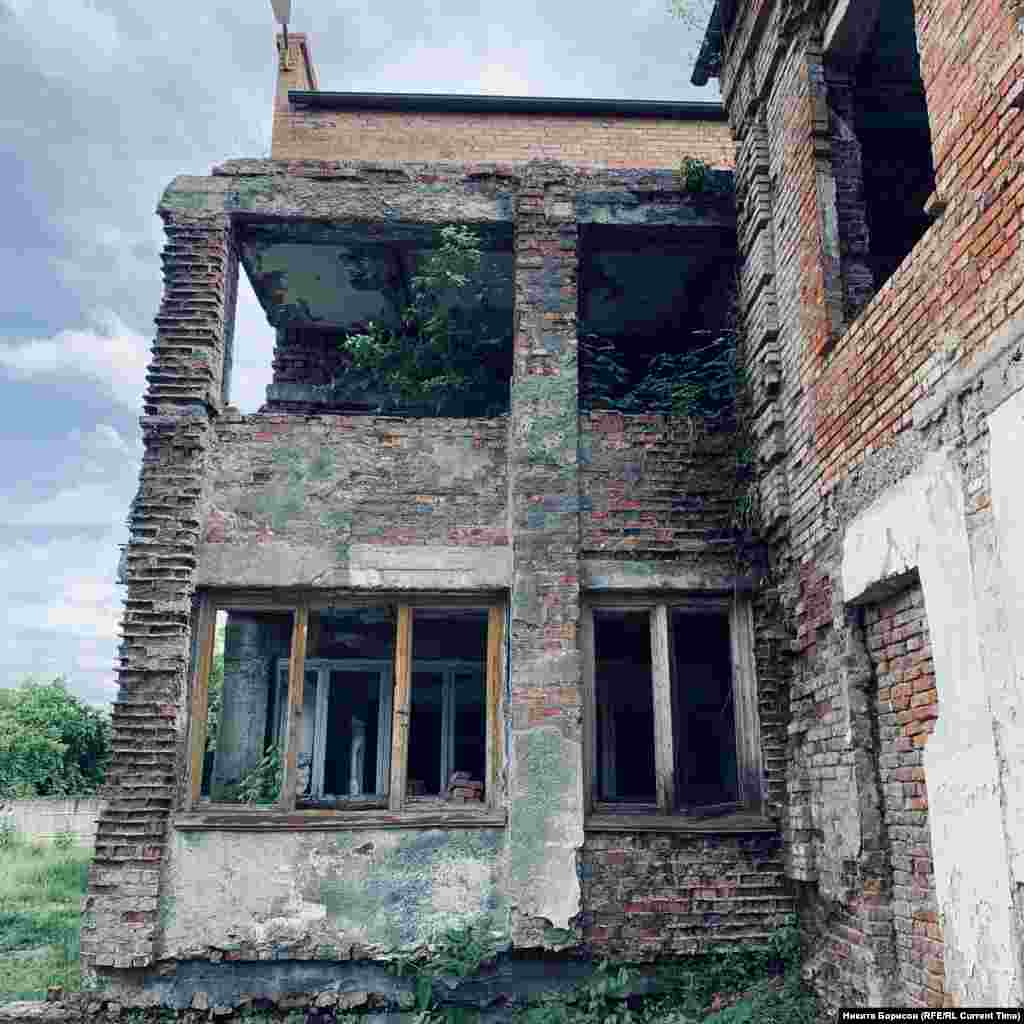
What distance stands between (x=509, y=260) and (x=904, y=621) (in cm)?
514

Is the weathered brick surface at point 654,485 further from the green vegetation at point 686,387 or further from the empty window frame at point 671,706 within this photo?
the empty window frame at point 671,706

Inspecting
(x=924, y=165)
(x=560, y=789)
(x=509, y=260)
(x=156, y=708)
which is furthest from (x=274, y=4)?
(x=560, y=789)

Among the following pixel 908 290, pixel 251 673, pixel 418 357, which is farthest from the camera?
pixel 251 673

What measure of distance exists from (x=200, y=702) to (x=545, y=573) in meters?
2.63

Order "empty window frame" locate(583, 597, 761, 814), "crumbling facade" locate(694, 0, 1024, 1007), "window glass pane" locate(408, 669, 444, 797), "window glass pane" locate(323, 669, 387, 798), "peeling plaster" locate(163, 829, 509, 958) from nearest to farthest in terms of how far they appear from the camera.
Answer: "crumbling facade" locate(694, 0, 1024, 1007) → "peeling plaster" locate(163, 829, 509, 958) → "empty window frame" locate(583, 597, 761, 814) → "window glass pane" locate(323, 669, 387, 798) → "window glass pane" locate(408, 669, 444, 797)

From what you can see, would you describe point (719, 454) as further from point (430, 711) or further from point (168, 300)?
point (430, 711)

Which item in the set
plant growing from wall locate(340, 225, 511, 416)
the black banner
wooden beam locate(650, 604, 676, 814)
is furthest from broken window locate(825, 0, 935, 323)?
the black banner

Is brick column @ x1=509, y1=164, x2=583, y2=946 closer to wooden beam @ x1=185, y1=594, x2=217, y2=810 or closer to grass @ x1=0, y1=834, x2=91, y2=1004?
wooden beam @ x1=185, y1=594, x2=217, y2=810

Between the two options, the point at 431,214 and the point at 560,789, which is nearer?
the point at 560,789

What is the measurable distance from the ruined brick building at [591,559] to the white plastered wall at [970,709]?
0.16 ft

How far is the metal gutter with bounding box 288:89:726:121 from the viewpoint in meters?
9.83

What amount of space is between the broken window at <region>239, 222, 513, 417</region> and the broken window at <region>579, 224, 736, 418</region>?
0.87 metres

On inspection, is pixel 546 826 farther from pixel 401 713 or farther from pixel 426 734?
pixel 426 734

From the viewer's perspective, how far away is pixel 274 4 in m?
10.4
